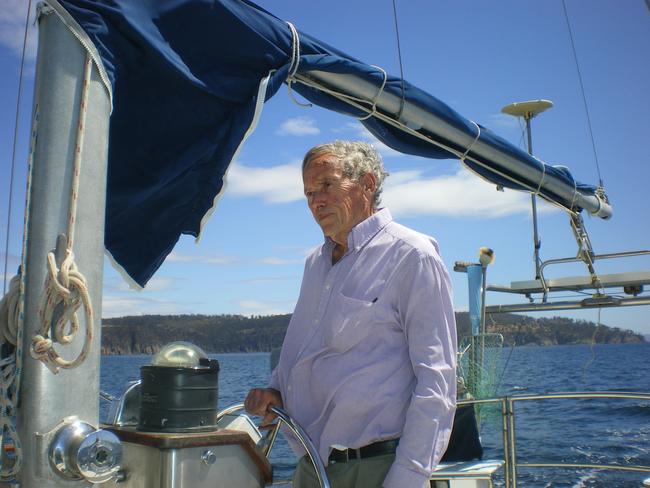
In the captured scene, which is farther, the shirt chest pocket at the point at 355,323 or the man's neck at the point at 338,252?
the man's neck at the point at 338,252

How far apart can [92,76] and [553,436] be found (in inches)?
823

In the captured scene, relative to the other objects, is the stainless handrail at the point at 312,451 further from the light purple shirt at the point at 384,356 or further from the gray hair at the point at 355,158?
the gray hair at the point at 355,158

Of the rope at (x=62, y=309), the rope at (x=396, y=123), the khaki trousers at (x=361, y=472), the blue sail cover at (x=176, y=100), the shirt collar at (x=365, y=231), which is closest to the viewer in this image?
the rope at (x=62, y=309)

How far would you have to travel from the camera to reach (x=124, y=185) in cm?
229

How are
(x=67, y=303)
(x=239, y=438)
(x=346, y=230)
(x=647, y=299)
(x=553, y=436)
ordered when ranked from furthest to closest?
(x=553, y=436) < (x=647, y=299) < (x=346, y=230) < (x=239, y=438) < (x=67, y=303)

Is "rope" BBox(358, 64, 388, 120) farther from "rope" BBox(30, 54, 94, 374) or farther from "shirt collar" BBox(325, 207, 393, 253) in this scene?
"rope" BBox(30, 54, 94, 374)

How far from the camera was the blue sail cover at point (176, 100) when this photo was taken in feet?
6.30

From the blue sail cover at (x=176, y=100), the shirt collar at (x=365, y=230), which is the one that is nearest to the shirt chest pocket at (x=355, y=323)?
the shirt collar at (x=365, y=230)

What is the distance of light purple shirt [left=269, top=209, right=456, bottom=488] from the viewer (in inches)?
78.4

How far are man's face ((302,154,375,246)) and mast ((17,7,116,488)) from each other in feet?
2.96

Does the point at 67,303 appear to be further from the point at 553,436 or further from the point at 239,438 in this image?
the point at 553,436

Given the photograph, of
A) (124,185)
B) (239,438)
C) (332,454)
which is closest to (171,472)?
(239,438)

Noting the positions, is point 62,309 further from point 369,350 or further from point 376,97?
point 376,97

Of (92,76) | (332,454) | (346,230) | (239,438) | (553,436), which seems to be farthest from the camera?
(553,436)
